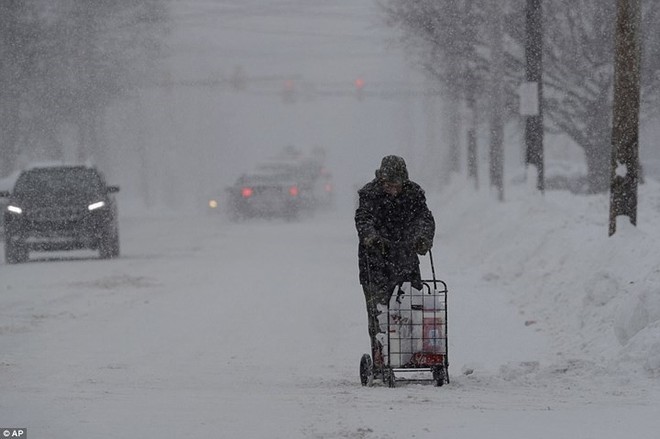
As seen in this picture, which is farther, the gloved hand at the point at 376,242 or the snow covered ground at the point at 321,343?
the gloved hand at the point at 376,242

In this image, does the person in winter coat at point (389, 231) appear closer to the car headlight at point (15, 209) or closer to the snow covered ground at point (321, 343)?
the snow covered ground at point (321, 343)

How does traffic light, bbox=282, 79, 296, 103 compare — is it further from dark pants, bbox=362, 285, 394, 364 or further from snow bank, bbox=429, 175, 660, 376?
dark pants, bbox=362, 285, 394, 364

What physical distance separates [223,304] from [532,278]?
3861 millimetres

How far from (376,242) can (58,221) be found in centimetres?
1559

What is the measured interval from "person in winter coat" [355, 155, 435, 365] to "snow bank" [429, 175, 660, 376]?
70.9 inches

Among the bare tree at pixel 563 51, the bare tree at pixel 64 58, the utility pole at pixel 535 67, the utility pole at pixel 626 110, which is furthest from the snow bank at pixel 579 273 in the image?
the bare tree at pixel 64 58

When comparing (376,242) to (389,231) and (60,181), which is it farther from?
(60,181)

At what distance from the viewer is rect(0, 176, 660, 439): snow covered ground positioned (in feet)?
26.1

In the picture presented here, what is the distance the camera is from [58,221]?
24.0 meters

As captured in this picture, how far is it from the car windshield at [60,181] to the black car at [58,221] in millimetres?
35

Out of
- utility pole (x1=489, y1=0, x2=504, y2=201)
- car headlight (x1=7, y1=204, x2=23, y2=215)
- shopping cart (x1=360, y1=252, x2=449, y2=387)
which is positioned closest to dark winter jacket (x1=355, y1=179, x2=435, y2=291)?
shopping cart (x1=360, y1=252, x2=449, y2=387)

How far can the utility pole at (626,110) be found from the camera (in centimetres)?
1582

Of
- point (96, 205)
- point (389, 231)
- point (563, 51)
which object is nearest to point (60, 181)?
point (96, 205)

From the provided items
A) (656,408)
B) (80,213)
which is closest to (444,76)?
(80,213)
